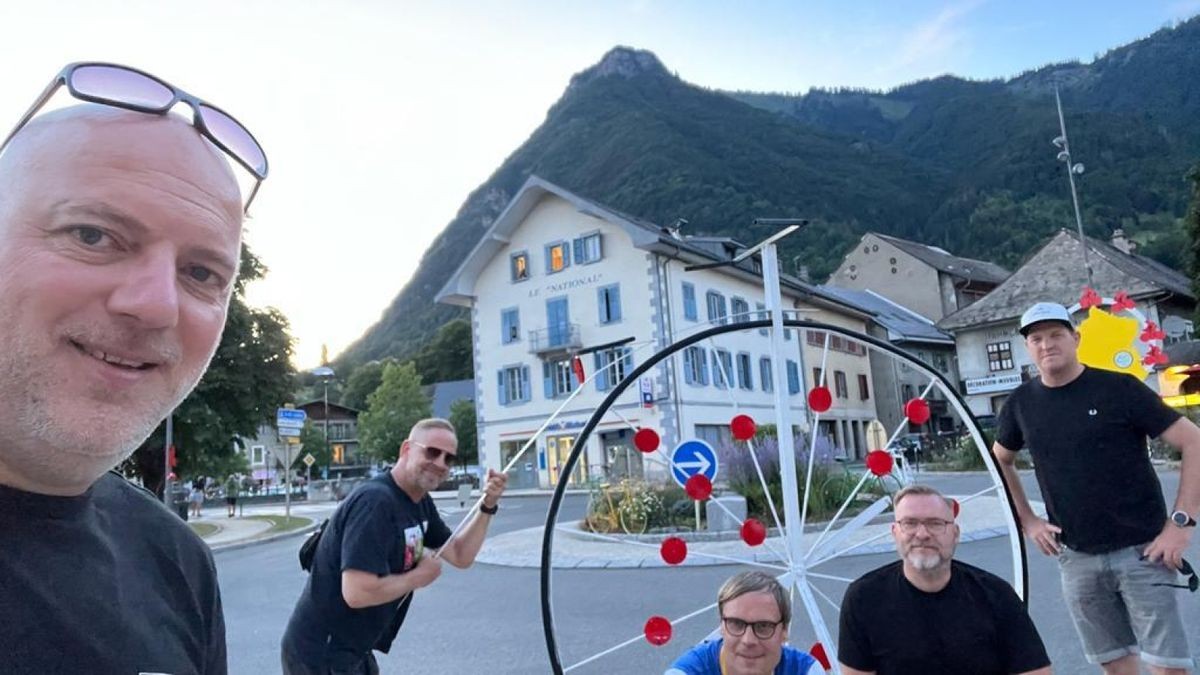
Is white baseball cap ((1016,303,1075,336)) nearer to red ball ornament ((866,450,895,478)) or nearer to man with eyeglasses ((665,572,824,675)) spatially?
red ball ornament ((866,450,895,478))

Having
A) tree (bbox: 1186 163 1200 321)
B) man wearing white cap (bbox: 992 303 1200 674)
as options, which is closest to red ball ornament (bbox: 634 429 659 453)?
man wearing white cap (bbox: 992 303 1200 674)

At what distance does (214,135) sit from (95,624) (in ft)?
2.53

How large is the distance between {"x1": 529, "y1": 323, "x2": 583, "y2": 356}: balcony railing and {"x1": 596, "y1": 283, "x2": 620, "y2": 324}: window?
4.45 ft

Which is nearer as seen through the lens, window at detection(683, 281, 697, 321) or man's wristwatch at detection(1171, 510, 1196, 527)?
man's wristwatch at detection(1171, 510, 1196, 527)

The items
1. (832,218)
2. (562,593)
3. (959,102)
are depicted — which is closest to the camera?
(562,593)

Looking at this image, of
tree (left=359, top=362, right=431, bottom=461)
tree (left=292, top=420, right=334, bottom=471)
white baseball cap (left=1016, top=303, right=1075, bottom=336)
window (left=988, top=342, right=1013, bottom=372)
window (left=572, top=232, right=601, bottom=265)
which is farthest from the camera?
tree (left=292, top=420, right=334, bottom=471)

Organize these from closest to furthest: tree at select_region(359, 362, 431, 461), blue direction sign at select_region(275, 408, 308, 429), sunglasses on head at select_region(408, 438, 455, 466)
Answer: sunglasses on head at select_region(408, 438, 455, 466)
blue direction sign at select_region(275, 408, 308, 429)
tree at select_region(359, 362, 431, 461)

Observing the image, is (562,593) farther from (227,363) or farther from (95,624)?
(227,363)

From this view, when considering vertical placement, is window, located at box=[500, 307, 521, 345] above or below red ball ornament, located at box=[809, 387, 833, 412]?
above

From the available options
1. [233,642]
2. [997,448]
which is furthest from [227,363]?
[997,448]

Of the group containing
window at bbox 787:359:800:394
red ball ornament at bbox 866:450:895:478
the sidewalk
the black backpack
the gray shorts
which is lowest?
the sidewalk

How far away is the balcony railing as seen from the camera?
105ft

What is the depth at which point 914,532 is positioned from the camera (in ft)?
9.73

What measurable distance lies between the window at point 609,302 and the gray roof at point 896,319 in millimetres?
17216
